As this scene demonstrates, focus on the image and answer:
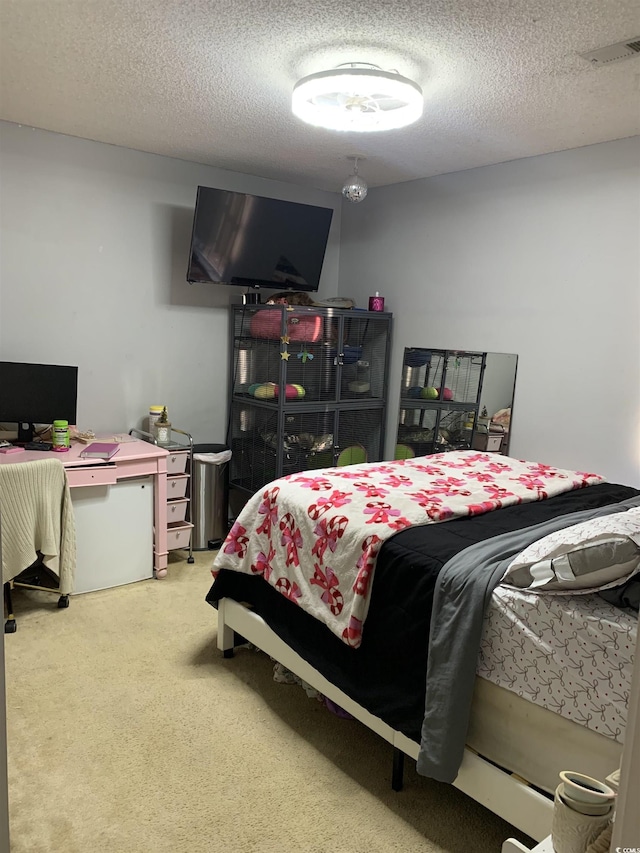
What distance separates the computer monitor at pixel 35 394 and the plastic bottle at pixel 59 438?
0.12m

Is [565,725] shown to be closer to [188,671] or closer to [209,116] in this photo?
[188,671]

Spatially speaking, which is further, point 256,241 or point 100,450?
point 256,241

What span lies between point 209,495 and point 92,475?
0.99 meters

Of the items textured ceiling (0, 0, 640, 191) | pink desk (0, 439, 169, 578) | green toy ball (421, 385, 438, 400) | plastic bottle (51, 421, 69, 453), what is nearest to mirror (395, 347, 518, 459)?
green toy ball (421, 385, 438, 400)

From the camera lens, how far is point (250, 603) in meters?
2.67

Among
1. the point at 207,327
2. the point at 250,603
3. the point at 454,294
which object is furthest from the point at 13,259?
the point at 454,294

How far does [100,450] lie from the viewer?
3.43 m

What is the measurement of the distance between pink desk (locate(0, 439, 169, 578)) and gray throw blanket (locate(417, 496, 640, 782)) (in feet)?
6.72

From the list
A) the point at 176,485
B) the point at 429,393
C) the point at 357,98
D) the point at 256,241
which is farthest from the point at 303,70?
the point at 176,485

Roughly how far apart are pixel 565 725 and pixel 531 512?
0.98 meters

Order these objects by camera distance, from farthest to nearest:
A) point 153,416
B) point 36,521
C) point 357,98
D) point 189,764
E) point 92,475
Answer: point 153,416, point 92,475, point 36,521, point 357,98, point 189,764

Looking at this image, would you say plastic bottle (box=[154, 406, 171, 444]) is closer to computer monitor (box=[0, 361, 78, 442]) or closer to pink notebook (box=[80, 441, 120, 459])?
pink notebook (box=[80, 441, 120, 459])

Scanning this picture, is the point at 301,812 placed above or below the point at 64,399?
below

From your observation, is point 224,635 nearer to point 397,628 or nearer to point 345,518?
point 345,518
